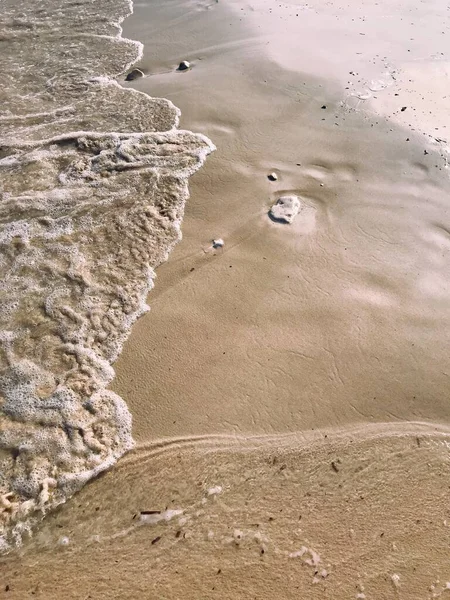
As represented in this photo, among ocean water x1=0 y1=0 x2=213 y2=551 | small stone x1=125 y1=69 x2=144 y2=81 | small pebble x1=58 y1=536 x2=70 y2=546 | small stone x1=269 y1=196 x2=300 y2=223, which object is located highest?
small stone x1=125 y1=69 x2=144 y2=81

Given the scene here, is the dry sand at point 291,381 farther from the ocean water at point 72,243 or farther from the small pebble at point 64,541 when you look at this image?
the ocean water at point 72,243

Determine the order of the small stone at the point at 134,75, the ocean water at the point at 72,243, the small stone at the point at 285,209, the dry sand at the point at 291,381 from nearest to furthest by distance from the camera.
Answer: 1. the dry sand at the point at 291,381
2. the ocean water at the point at 72,243
3. the small stone at the point at 285,209
4. the small stone at the point at 134,75

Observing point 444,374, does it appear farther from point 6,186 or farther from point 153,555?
point 6,186

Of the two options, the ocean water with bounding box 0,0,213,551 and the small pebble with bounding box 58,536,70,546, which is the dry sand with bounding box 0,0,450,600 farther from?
the ocean water with bounding box 0,0,213,551

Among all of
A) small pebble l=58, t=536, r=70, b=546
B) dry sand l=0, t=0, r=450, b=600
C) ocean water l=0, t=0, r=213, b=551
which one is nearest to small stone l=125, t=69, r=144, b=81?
ocean water l=0, t=0, r=213, b=551

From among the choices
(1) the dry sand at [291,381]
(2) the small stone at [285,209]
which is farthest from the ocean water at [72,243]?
(2) the small stone at [285,209]

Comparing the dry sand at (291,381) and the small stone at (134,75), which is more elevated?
the small stone at (134,75)

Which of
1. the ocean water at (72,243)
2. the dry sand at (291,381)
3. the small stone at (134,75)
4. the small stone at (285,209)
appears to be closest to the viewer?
the dry sand at (291,381)

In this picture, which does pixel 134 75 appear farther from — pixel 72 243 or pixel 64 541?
pixel 64 541
